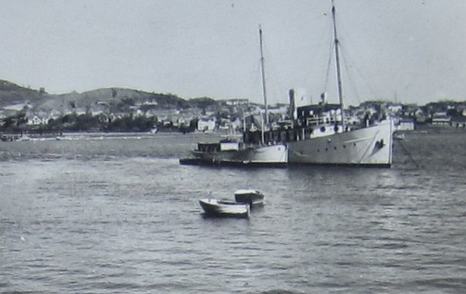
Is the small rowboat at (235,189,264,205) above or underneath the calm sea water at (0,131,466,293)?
above

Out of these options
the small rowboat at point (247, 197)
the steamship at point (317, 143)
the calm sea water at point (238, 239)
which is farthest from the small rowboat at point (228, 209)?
the steamship at point (317, 143)

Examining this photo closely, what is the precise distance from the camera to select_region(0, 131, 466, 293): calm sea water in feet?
69.8

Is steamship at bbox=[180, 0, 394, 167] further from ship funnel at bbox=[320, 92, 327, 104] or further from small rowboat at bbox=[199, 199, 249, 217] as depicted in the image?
small rowboat at bbox=[199, 199, 249, 217]

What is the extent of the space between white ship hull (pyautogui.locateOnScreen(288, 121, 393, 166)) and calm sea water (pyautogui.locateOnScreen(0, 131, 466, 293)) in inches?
336

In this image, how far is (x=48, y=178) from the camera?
6088 cm

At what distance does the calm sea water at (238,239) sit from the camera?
2128cm

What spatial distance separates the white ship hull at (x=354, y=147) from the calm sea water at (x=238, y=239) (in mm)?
8546

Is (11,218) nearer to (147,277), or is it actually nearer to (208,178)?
(147,277)

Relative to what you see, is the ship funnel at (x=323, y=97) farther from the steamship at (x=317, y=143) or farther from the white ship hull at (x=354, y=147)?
the white ship hull at (x=354, y=147)

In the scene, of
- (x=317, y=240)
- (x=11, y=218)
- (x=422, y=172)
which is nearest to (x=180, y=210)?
(x=11, y=218)

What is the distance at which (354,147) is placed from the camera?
6166cm

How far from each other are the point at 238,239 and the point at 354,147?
35.1m

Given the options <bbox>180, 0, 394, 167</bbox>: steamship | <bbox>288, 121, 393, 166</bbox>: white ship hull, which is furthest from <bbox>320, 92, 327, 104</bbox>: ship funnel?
<bbox>288, 121, 393, 166</bbox>: white ship hull

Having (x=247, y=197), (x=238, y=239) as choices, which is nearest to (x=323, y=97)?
(x=247, y=197)
